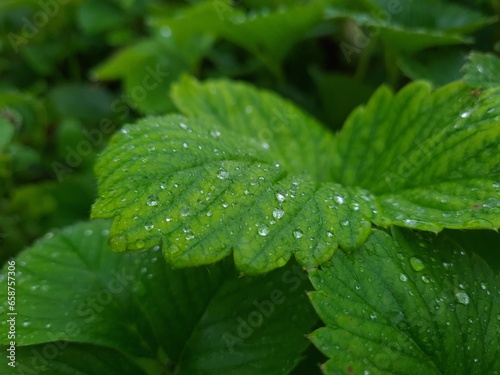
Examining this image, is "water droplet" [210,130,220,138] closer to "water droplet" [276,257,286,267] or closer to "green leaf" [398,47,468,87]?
"water droplet" [276,257,286,267]

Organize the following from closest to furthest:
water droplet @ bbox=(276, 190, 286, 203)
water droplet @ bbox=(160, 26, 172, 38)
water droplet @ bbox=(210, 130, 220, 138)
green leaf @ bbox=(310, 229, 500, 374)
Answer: green leaf @ bbox=(310, 229, 500, 374)
water droplet @ bbox=(276, 190, 286, 203)
water droplet @ bbox=(210, 130, 220, 138)
water droplet @ bbox=(160, 26, 172, 38)

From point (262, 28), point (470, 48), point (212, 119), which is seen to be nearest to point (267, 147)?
point (212, 119)

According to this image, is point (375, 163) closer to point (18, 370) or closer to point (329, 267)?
point (329, 267)

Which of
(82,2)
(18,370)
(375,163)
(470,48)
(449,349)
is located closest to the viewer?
(449,349)

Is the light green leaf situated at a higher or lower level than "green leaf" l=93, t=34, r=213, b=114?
higher

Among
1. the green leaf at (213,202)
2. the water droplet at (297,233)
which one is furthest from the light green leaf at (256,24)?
the water droplet at (297,233)

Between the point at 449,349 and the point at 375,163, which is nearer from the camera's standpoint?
the point at 449,349

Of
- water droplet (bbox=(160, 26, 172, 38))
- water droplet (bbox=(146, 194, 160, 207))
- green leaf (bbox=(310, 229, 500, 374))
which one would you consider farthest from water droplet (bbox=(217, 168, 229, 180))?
water droplet (bbox=(160, 26, 172, 38))
